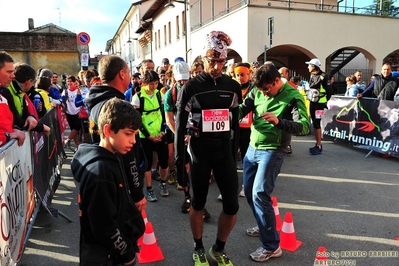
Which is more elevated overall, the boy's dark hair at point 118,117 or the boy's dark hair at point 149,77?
the boy's dark hair at point 149,77

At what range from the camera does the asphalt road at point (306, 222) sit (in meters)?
3.20

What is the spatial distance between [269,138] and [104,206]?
5.93 ft

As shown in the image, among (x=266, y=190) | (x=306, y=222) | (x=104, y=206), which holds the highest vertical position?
(x=104, y=206)

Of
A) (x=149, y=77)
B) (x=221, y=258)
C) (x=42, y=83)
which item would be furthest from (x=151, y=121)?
(x=42, y=83)

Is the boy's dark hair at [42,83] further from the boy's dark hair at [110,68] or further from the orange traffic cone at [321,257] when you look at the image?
the orange traffic cone at [321,257]

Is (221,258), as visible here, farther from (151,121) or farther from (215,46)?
(151,121)

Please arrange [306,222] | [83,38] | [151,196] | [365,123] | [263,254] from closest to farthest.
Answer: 1. [263,254]
2. [306,222]
3. [151,196]
4. [365,123]
5. [83,38]

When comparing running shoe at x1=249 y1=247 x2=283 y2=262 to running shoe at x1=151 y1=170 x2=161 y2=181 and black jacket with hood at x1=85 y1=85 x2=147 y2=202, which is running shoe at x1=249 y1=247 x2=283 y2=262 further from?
running shoe at x1=151 y1=170 x2=161 y2=181

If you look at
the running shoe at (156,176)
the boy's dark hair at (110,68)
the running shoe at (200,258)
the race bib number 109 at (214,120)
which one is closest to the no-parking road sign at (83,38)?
the running shoe at (156,176)

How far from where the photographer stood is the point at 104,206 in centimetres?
161

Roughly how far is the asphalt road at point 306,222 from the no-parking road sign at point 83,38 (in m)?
5.99

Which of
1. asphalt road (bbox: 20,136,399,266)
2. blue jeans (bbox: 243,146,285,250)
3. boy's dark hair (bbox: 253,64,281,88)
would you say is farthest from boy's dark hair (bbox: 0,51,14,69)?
blue jeans (bbox: 243,146,285,250)

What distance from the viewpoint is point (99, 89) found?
218cm

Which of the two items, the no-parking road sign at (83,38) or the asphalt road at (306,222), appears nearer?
the asphalt road at (306,222)
